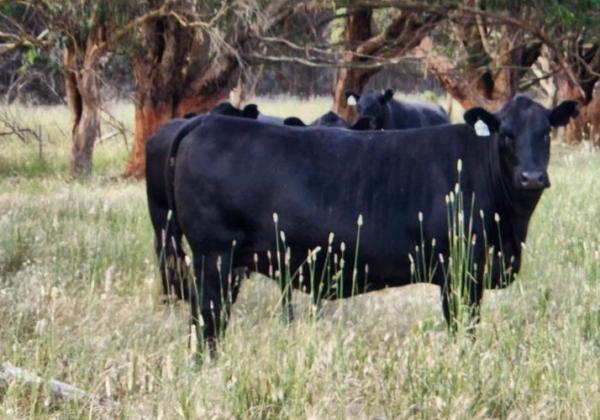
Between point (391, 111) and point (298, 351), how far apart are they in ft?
36.4

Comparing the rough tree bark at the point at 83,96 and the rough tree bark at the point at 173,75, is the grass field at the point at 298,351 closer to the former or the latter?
the rough tree bark at the point at 83,96

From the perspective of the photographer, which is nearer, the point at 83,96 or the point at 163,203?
the point at 163,203

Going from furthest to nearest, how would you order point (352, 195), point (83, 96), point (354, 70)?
point (354, 70) → point (83, 96) → point (352, 195)

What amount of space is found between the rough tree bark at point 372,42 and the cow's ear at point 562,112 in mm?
11224

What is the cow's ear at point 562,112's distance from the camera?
6059 mm

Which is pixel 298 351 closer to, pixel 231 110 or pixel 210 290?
pixel 210 290

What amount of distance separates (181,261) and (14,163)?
10246 millimetres

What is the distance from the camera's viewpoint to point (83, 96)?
50.3 feet

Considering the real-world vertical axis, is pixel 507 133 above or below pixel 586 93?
above

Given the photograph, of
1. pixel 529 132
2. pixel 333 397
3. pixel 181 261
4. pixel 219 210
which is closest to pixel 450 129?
pixel 529 132

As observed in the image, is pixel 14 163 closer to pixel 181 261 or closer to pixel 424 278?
pixel 181 261

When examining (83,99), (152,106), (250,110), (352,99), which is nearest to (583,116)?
(352,99)

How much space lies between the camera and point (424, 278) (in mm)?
5629

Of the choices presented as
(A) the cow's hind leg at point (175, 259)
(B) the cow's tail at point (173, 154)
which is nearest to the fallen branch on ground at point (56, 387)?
(B) the cow's tail at point (173, 154)
